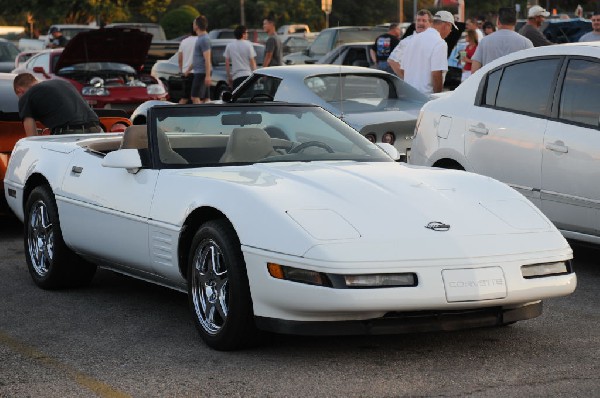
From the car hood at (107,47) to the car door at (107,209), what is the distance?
1170cm

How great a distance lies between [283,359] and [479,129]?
383 centimetres

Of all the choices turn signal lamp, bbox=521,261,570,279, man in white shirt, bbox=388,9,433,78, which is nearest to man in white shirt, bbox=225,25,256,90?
man in white shirt, bbox=388,9,433,78

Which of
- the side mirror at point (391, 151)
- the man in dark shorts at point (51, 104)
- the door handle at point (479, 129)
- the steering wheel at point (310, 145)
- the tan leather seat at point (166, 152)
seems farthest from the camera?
the man in dark shorts at point (51, 104)

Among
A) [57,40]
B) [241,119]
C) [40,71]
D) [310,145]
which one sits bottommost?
[57,40]

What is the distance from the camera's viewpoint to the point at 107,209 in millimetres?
7711

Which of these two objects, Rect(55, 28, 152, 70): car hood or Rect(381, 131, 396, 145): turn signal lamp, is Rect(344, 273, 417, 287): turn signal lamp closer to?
Rect(381, 131, 396, 145): turn signal lamp

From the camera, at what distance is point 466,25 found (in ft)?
70.4

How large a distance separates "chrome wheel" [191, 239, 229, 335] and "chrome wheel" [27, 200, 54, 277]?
2.04m

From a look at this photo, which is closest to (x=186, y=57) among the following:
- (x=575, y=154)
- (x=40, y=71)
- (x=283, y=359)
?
(x=40, y=71)

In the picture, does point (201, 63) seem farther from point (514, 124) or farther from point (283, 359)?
point (283, 359)

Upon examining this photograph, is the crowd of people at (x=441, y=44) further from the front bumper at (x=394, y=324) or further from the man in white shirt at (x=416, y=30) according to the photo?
the front bumper at (x=394, y=324)

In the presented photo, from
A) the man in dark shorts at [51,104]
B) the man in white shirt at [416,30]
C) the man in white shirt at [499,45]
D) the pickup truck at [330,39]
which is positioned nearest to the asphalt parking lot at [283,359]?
the man in dark shorts at [51,104]

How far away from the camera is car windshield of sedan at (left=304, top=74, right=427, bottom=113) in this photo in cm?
1352

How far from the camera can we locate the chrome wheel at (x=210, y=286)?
6.54 meters
